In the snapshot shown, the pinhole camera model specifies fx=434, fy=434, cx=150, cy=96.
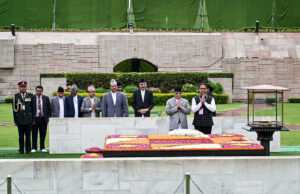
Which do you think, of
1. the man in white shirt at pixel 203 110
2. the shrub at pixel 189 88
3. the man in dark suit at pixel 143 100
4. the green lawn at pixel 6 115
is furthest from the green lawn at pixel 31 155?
the shrub at pixel 189 88

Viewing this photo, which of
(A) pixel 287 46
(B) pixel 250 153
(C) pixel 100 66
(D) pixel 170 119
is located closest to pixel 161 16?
Answer: (C) pixel 100 66

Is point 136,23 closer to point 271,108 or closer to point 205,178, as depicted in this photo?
point 271,108

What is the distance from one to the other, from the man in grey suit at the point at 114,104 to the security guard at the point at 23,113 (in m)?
1.60

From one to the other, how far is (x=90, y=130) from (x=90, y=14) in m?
18.2

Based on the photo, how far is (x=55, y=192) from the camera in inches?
215

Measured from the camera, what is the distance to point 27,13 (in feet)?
86.7

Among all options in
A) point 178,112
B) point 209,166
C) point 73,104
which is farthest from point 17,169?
point 73,104

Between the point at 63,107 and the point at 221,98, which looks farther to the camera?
the point at 221,98

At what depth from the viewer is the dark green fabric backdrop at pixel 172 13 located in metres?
26.5

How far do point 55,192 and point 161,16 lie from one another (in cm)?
2204

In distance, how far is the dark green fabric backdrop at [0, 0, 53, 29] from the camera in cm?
2627

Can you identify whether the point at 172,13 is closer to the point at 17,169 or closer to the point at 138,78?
the point at 138,78

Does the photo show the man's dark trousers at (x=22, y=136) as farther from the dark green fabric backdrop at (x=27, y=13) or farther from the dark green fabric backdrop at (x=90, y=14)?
the dark green fabric backdrop at (x=27, y=13)

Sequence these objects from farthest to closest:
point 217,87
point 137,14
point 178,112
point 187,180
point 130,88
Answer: point 137,14
point 217,87
point 130,88
point 178,112
point 187,180
